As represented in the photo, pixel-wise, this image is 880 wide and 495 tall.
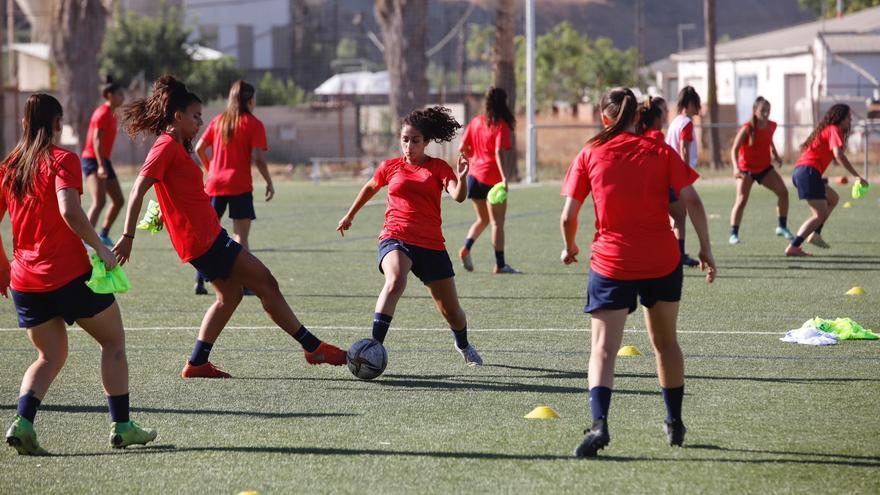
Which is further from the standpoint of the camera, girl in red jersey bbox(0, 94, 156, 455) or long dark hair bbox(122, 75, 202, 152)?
long dark hair bbox(122, 75, 202, 152)

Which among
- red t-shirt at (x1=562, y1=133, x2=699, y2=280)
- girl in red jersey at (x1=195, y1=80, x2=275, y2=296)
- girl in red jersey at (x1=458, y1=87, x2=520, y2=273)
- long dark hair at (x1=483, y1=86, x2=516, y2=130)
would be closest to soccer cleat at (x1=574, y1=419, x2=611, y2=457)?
red t-shirt at (x1=562, y1=133, x2=699, y2=280)

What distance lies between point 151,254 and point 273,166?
26.6 meters

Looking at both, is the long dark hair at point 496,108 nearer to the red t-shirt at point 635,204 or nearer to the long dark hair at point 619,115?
the long dark hair at point 619,115

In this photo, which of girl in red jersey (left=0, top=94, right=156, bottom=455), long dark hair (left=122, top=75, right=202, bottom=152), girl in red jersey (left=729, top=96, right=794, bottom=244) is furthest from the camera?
girl in red jersey (left=729, top=96, right=794, bottom=244)

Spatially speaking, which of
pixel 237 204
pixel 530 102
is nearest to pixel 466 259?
pixel 237 204

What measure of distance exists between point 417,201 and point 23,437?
3083mm

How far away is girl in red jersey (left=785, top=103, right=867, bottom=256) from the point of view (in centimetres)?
1580

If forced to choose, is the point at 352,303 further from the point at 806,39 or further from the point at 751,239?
the point at 806,39

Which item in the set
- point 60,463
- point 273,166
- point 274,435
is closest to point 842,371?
point 274,435

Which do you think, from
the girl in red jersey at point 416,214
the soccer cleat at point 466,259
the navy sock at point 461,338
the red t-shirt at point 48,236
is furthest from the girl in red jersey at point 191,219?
the soccer cleat at point 466,259

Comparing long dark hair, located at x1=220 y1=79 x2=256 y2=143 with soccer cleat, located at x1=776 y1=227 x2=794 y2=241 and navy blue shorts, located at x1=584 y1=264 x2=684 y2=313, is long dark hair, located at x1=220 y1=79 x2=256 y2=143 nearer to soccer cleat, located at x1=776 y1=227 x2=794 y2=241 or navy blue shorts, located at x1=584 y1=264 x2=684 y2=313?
navy blue shorts, located at x1=584 y1=264 x2=684 y2=313

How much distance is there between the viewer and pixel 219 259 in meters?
8.30

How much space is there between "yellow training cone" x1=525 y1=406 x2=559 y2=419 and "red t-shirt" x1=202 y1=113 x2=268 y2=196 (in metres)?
5.72

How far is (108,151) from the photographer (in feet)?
53.6
